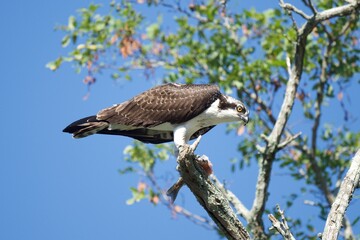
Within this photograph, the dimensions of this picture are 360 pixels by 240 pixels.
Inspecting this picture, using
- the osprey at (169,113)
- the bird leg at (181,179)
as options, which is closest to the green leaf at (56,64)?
the osprey at (169,113)

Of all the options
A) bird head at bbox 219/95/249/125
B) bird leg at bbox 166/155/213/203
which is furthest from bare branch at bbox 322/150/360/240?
bird head at bbox 219/95/249/125

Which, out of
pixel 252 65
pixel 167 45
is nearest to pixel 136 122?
pixel 252 65

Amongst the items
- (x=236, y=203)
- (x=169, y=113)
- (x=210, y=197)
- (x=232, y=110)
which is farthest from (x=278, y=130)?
(x=210, y=197)

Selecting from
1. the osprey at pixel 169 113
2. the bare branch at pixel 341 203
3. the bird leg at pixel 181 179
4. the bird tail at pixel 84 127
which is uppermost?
the osprey at pixel 169 113

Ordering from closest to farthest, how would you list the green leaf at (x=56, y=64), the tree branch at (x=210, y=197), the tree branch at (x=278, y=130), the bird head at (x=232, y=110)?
the tree branch at (x=210, y=197) < the bird head at (x=232, y=110) < the tree branch at (x=278, y=130) < the green leaf at (x=56, y=64)

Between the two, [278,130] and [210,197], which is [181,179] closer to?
[210,197]

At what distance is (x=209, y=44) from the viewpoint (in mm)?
13062

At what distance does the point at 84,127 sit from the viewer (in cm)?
862

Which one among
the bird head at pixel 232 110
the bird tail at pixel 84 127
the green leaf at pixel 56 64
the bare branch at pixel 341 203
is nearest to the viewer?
the bare branch at pixel 341 203

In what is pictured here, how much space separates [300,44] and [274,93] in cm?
276

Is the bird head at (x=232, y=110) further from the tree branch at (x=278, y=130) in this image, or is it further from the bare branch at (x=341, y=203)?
the bare branch at (x=341, y=203)

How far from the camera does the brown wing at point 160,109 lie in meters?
8.95

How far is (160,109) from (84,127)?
101 cm

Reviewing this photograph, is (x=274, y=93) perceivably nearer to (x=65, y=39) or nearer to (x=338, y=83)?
(x=338, y=83)
